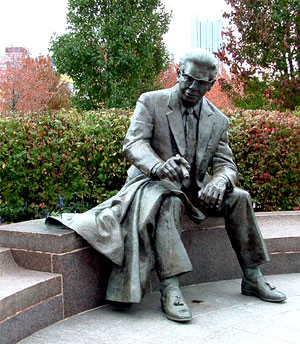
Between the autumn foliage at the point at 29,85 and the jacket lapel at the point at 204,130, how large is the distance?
21877 mm

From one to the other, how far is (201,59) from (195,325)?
1817mm

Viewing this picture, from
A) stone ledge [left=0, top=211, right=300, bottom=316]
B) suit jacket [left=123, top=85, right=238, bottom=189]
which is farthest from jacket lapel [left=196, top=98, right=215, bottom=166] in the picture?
stone ledge [left=0, top=211, right=300, bottom=316]

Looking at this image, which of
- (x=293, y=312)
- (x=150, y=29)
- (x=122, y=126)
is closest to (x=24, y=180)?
(x=122, y=126)

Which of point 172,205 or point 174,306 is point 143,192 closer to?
point 172,205

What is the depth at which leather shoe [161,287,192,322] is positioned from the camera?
3510 mm

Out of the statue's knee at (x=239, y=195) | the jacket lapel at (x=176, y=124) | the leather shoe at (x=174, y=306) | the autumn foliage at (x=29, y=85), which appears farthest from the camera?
the autumn foliage at (x=29, y=85)

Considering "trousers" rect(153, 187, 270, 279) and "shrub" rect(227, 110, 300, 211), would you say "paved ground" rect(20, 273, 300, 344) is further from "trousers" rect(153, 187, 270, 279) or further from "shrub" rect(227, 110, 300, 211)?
"shrub" rect(227, 110, 300, 211)

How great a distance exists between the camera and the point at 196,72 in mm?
3848

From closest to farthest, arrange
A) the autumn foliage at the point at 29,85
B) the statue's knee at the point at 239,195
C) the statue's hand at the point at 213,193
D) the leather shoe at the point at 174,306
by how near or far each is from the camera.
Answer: the leather shoe at the point at 174,306, the statue's hand at the point at 213,193, the statue's knee at the point at 239,195, the autumn foliage at the point at 29,85

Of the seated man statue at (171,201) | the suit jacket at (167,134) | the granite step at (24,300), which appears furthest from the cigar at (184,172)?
the granite step at (24,300)

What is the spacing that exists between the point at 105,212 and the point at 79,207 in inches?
95.7

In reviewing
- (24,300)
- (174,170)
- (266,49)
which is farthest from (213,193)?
(266,49)

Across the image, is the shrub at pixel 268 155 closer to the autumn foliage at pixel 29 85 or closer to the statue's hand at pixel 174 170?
the statue's hand at pixel 174 170

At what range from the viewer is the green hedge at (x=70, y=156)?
587 cm
